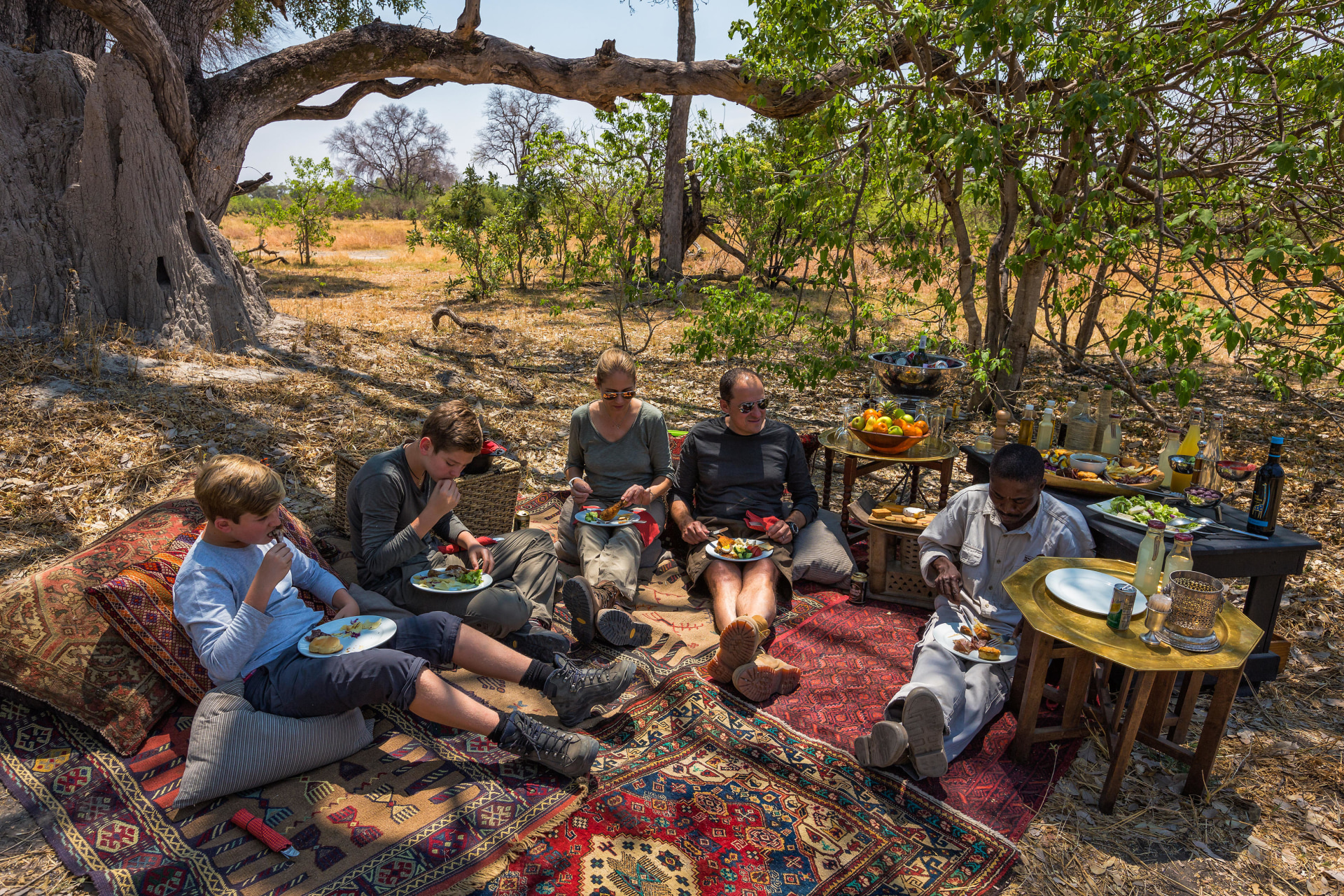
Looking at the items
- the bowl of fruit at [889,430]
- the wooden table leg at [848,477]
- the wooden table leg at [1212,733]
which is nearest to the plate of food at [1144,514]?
the wooden table leg at [1212,733]

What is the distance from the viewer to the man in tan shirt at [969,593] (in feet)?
9.96

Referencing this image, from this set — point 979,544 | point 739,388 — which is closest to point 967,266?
point 739,388

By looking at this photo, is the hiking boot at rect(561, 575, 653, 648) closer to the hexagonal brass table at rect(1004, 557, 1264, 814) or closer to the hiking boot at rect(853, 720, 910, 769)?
the hiking boot at rect(853, 720, 910, 769)

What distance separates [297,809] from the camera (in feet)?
Answer: 9.14

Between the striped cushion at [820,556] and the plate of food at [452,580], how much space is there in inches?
73.9

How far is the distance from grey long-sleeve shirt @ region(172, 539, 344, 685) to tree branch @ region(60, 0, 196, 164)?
608 centimetres

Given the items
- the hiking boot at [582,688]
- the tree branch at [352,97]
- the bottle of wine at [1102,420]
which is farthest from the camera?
the tree branch at [352,97]

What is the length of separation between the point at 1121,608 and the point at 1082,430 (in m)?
2.43

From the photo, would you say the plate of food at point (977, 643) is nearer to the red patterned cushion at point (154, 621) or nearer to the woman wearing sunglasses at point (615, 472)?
the woman wearing sunglasses at point (615, 472)

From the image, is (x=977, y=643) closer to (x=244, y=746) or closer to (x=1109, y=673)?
(x=1109, y=673)

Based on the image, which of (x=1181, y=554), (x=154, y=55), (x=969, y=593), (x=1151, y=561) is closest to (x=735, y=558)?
(x=969, y=593)

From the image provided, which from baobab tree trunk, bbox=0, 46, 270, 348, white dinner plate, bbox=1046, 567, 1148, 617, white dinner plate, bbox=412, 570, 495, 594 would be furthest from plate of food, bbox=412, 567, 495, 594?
baobab tree trunk, bbox=0, 46, 270, 348

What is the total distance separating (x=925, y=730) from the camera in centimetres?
302

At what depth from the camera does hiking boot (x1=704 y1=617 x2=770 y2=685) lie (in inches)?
143
